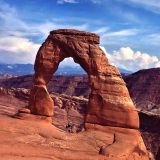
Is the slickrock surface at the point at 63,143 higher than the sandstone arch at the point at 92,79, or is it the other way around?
the sandstone arch at the point at 92,79

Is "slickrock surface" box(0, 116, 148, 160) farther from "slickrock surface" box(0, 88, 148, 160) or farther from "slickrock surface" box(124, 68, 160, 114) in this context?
"slickrock surface" box(124, 68, 160, 114)

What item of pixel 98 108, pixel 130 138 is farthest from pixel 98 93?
pixel 130 138

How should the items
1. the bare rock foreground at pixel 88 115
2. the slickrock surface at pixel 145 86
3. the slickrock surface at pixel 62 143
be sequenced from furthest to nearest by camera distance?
the slickrock surface at pixel 145 86
the bare rock foreground at pixel 88 115
the slickrock surface at pixel 62 143

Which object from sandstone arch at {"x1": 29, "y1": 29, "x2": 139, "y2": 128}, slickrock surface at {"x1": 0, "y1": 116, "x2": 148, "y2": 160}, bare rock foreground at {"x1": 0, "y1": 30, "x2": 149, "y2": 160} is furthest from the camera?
sandstone arch at {"x1": 29, "y1": 29, "x2": 139, "y2": 128}

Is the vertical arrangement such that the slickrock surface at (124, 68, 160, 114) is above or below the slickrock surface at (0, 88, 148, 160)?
above

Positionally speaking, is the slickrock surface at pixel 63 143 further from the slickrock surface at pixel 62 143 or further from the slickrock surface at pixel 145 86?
the slickrock surface at pixel 145 86

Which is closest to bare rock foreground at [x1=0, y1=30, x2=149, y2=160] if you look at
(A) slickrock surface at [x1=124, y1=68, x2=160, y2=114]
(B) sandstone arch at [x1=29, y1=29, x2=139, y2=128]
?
(B) sandstone arch at [x1=29, y1=29, x2=139, y2=128]

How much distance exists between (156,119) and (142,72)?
178 feet

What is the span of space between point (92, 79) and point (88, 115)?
237 cm

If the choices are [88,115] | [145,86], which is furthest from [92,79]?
[145,86]

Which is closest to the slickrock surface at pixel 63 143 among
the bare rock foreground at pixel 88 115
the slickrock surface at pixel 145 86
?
the bare rock foreground at pixel 88 115

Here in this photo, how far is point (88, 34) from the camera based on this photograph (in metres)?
30.2

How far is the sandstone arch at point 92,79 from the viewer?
97.0 feet

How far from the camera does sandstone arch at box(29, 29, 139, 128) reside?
29562mm
